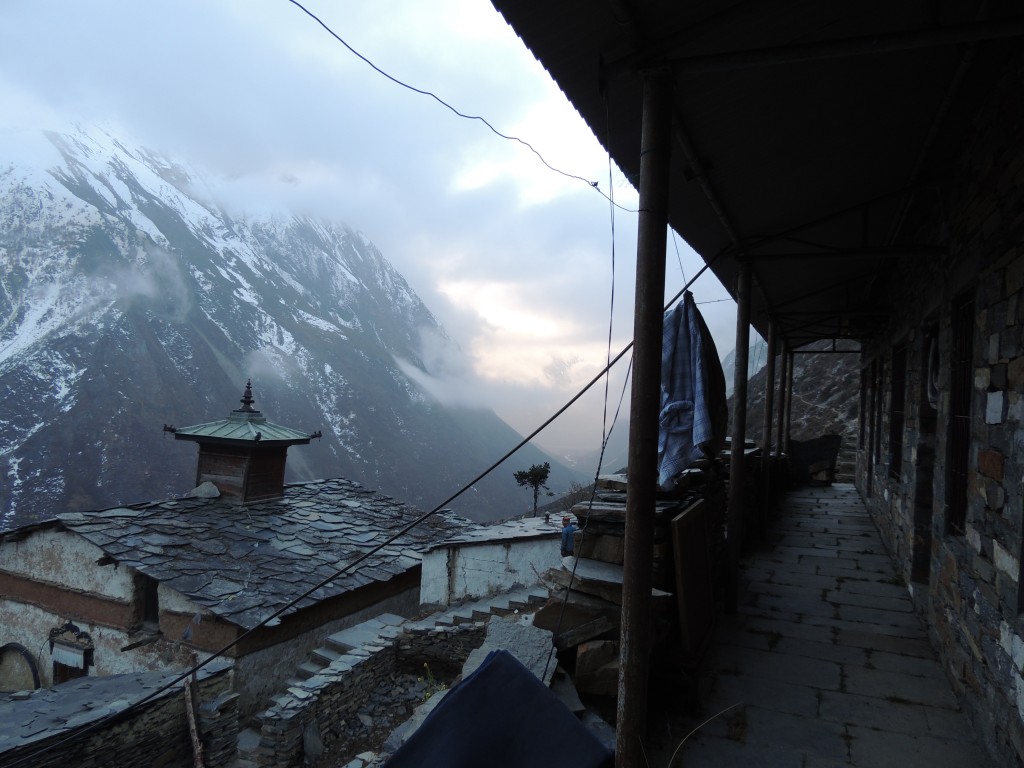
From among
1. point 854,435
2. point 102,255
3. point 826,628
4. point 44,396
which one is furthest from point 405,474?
point 826,628

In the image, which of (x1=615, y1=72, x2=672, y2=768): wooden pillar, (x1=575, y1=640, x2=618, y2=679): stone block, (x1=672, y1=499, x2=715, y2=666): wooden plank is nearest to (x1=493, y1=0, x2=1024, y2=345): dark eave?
Result: (x1=615, y1=72, x2=672, y2=768): wooden pillar

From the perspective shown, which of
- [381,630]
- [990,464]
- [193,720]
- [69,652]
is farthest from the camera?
[69,652]

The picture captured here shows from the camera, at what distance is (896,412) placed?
7.68 m

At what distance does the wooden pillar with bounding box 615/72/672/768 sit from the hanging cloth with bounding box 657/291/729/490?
1.06 metres

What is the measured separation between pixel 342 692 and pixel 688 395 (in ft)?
22.4

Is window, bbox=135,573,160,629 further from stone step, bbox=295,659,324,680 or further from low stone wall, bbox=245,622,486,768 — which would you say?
low stone wall, bbox=245,622,486,768

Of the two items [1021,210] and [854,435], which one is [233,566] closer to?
[1021,210]

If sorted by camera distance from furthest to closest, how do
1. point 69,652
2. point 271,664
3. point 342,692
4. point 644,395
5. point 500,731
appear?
1. point 69,652
2. point 271,664
3. point 342,692
4. point 644,395
5. point 500,731

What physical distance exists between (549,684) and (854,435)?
1888 centimetres

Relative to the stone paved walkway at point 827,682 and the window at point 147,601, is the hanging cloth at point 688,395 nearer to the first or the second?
the stone paved walkway at point 827,682

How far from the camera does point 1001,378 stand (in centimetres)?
308

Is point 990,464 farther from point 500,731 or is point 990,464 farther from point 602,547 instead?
point 500,731

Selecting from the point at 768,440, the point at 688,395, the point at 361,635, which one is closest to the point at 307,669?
the point at 361,635

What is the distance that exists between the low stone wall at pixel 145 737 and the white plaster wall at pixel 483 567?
3.97 meters
